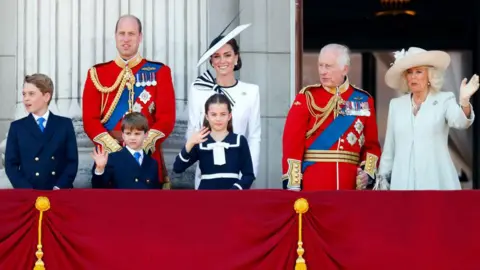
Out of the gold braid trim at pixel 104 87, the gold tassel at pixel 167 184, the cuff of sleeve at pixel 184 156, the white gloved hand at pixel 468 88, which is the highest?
the gold braid trim at pixel 104 87

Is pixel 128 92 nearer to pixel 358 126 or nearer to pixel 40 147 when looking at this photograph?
pixel 40 147

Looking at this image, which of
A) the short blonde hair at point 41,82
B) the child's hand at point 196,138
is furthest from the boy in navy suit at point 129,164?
the short blonde hair at point 41,82

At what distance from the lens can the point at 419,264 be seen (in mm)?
8570

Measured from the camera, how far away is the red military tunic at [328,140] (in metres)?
9.40

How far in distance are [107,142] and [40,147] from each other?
497 millimetres

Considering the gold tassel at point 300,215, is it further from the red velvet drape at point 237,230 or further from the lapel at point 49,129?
the lapel at point 49,129

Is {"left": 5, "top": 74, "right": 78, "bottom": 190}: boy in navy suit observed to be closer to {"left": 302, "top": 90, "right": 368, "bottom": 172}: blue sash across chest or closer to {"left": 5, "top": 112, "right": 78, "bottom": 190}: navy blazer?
{"left": 5, "top": 112, "right": 78, "bottom": 190}: navy blazer

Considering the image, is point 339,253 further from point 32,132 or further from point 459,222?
point 32,132

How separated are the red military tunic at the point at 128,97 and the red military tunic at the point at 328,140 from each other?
86 cm

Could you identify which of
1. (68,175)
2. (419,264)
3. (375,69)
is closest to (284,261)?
(419,264)

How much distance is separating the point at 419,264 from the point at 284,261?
81 cm

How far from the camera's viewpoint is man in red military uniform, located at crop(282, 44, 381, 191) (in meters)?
9.41

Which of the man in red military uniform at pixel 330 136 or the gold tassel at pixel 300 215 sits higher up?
the man in red military uniform at pixel 330 136

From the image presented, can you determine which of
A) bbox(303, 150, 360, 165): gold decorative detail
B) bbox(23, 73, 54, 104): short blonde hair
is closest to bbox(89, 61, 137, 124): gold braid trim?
bbox(23, 73, 54, 104): short blonde hair
